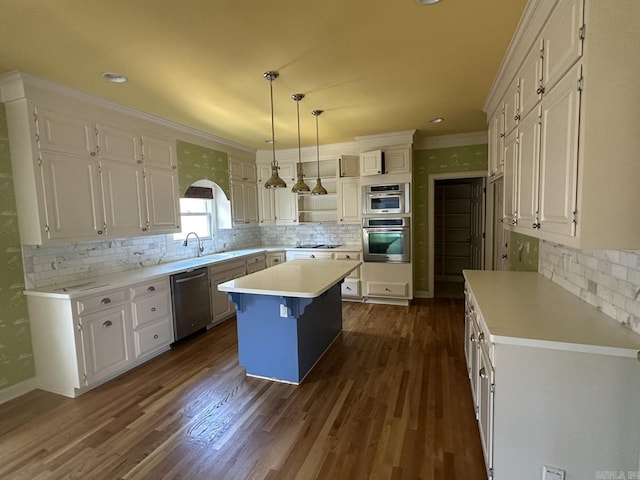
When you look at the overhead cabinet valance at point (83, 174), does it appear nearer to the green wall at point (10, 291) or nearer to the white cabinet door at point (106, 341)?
the green wall at point (10, 291)

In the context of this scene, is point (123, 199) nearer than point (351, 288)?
Yes

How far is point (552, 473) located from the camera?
1.45 m

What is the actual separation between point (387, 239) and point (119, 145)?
3690 millimetres

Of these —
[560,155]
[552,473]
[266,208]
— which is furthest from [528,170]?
[266,208]

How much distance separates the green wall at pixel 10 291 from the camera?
8.66 ft

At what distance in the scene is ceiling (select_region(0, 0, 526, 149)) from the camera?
1.81 m

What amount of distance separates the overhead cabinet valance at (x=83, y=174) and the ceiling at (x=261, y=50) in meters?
0.33

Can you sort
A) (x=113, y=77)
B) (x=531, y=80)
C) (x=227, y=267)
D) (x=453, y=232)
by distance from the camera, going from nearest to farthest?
1. (x=531, y=80)
2. (x=113, y=77)
3. (x=227, y=267)
4. (x=453, y=232)

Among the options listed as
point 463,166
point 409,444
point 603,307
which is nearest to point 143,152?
point 409,444

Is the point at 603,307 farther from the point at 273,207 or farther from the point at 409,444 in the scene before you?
the point at 273,207

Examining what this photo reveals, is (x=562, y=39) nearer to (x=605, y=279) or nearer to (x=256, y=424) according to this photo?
(x=605, y=279)

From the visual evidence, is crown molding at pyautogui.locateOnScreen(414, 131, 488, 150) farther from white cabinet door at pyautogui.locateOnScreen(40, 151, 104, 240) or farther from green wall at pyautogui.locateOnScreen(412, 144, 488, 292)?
white cabinet door at pyautogui.locateOnScreen(40, 151, 104, 240)

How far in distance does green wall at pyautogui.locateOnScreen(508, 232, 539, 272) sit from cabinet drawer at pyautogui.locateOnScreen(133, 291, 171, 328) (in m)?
3.73

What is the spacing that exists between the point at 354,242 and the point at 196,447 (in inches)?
163
